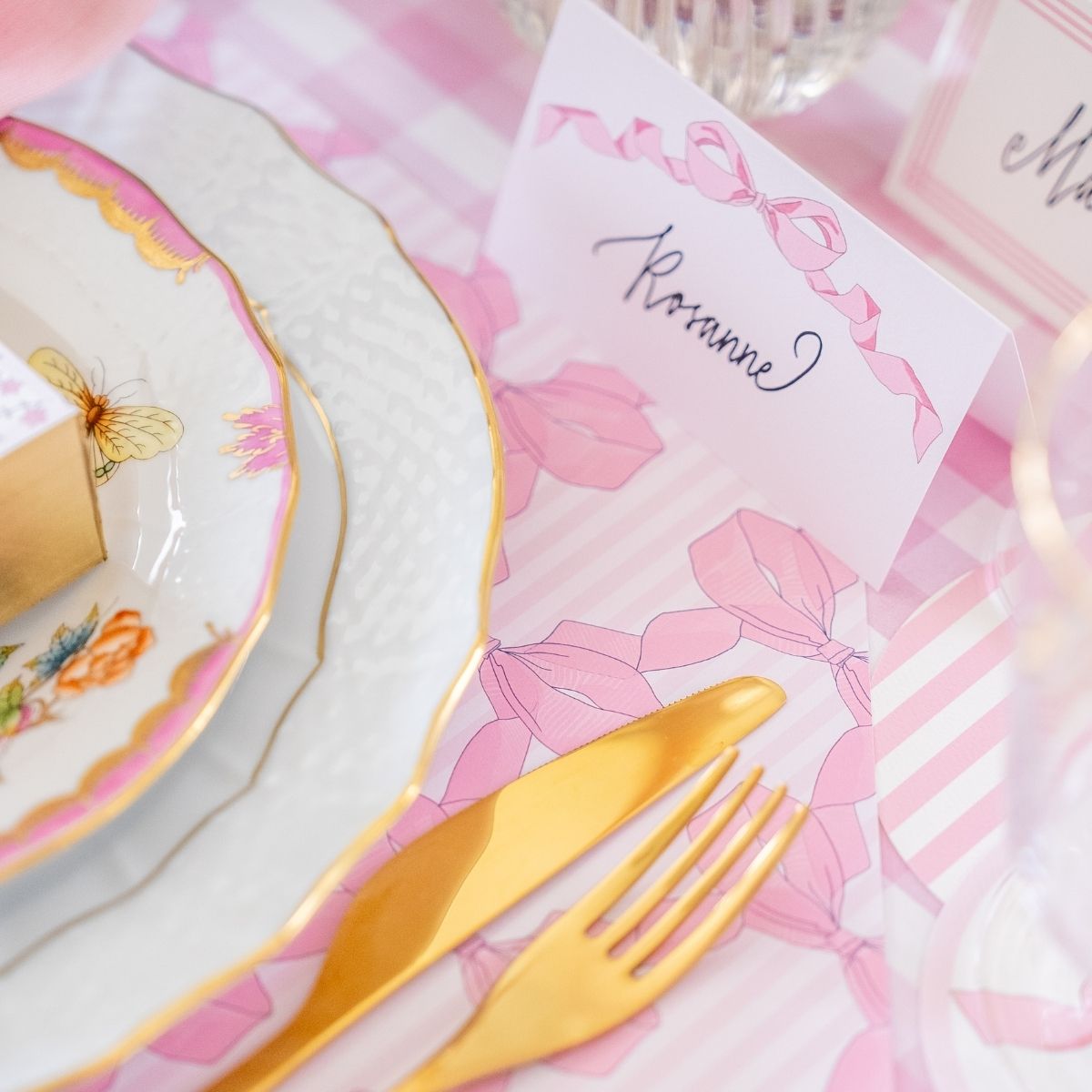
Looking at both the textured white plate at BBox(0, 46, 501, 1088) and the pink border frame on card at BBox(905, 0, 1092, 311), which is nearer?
the textured white plate at BBox(0, 46, 501, 1088)

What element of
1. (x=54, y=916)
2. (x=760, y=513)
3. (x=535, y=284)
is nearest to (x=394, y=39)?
(x=535, y=284)

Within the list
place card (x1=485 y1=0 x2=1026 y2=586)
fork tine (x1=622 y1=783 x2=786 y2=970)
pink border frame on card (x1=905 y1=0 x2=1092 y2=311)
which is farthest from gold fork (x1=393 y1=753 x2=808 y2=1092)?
pink border frame on card (x1=905 y1=0 x2=1092 y2=311)

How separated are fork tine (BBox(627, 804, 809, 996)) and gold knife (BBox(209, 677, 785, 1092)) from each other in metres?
0.03

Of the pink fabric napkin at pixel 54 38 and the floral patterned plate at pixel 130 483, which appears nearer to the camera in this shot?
the floral patterned plate at pixel 130 483

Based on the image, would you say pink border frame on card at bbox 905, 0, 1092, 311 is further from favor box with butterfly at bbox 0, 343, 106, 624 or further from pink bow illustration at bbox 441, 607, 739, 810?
favor box with butterfly at bbox 0, 343, 106, 624

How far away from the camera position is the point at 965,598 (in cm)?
40

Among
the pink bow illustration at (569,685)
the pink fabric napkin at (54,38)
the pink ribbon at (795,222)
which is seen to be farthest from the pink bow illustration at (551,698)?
the pink fabric napkin at (54,38)

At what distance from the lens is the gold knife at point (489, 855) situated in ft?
1.01

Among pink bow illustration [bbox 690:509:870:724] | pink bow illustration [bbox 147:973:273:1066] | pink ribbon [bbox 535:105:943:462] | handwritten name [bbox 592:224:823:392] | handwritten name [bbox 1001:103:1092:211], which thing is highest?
handwritten name [bbox 1001:103:1092:211]

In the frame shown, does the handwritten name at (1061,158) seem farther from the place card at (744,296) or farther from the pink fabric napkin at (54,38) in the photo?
the pink fabric napkin at (54,38)

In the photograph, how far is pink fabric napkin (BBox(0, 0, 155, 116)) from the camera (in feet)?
1.31

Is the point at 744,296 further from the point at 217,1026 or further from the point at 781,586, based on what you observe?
the point at 217,1026

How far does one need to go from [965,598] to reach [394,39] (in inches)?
13.2

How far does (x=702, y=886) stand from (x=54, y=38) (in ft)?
1.09
